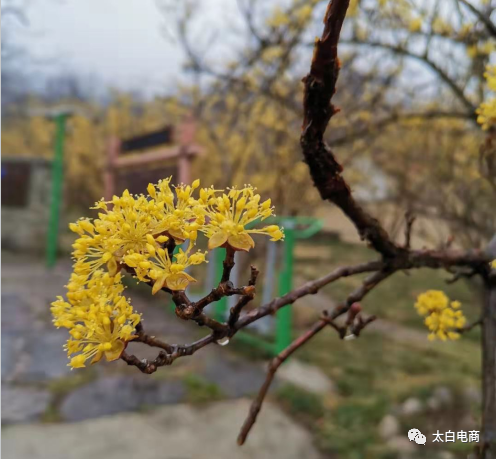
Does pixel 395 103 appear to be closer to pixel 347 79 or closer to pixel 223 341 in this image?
pixel 347 79

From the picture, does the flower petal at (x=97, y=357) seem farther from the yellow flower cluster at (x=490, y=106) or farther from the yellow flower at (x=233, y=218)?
the yellow flower cluster at (x=490, y=106)

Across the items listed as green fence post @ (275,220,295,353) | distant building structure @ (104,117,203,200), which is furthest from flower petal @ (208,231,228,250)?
green fence post @ (275,220,295,353)

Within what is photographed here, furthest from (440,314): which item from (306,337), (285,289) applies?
(285,289)

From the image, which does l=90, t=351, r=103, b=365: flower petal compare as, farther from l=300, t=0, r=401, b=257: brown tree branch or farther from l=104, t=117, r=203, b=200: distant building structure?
l=104, t=117, r=203, b=200: distant building structure

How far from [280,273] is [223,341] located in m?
1.63

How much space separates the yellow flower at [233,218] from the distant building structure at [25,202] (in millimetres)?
2284

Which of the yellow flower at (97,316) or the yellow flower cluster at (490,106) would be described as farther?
the yellow flower cluster at (490,106)

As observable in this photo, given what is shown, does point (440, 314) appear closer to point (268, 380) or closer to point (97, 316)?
point (268, 380)

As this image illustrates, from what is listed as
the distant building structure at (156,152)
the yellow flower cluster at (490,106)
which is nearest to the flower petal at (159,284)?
the yellow flower cluster at (490,106)

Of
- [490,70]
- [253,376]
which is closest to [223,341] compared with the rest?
[490,70]

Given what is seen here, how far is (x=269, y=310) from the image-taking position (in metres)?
0.42

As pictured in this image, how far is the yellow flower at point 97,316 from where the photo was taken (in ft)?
0.95

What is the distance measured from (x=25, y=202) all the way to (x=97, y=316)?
296 centimetres

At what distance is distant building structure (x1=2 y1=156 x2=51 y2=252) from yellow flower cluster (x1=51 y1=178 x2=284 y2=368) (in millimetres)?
2251
